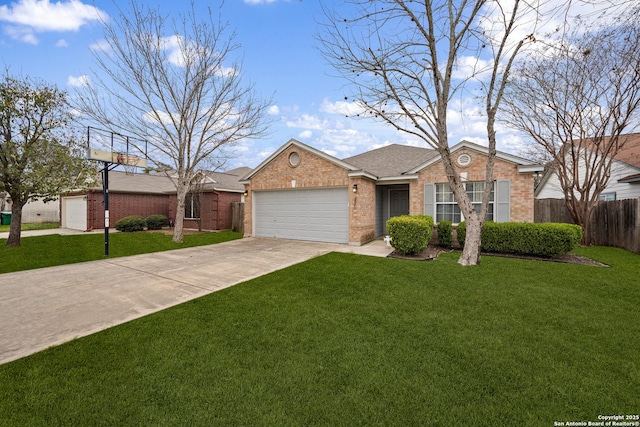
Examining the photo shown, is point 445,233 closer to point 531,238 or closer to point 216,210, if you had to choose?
point 531,238

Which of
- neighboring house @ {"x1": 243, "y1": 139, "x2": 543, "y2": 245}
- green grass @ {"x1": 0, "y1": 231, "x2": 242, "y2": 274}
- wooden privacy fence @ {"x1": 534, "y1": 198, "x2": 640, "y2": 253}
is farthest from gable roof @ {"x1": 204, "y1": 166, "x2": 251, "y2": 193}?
wooden privacy fence @ {"x1": 534, "y1": 198, "x2": 640, "y2": 253}

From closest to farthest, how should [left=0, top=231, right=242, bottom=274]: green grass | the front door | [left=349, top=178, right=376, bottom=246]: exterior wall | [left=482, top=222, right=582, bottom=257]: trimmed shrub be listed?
[left=0, top=231, right=242, bottom=274]: green grass, [left=482, top=222, right=582, bottom=257]: trimmed shrub, [left=349, top=178, right=376, bottom=246]: exterior wall, the front door

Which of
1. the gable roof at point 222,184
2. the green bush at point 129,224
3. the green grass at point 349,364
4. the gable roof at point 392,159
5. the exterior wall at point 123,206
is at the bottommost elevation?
the green grass at point 349,364

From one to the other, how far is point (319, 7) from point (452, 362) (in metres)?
7.99

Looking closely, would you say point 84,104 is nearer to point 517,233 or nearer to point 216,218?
Result: point 216,218

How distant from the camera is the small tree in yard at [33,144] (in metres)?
9.66

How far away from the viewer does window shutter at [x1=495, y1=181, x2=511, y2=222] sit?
9914mm

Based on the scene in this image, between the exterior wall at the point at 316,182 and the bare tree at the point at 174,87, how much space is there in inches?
86.8

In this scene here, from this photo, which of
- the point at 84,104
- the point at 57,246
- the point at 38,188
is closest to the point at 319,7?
the point at 84,104

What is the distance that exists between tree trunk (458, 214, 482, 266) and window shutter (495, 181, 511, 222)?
348cm

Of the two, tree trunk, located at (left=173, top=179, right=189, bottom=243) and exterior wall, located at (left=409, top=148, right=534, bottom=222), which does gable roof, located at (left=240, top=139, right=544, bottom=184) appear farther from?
tree trunk, located at (left=173, top=179, right=189, bottom=243)

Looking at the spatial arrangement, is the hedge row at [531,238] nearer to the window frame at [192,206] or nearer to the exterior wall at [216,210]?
the exterior wall at [216,210]

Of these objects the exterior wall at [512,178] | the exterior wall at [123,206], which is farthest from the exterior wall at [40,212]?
the exterior wall at [512,178]

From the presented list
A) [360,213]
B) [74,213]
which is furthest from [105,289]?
[74,213]
